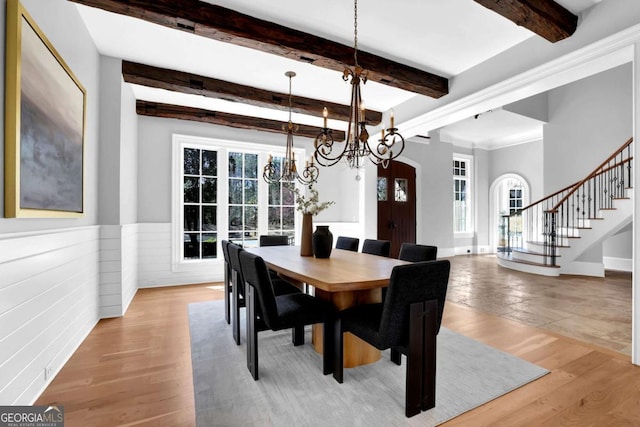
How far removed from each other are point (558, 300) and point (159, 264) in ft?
18.6

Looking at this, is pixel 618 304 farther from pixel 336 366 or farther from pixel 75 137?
pixel 75 137

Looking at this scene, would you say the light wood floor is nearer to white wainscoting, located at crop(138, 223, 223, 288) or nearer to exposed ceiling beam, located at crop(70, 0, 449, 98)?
white wainscoting, located at crop(138, 223, 223, 288)

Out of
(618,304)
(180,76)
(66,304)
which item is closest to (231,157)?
(180,76)

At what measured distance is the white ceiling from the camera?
260 centimetres

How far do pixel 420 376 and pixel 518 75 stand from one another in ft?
9.58

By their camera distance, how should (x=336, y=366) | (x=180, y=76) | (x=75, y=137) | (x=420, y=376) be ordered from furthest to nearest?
1. (x=180, y=76)
2. (x=75, y=137)
3. (x=336, y=366)
4. (x=420, y=376)

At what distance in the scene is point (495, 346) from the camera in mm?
2697

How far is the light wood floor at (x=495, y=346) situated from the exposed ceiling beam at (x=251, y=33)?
2646 mm

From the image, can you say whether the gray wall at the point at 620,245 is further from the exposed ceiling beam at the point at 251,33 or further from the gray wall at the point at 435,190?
the exposed ceiling beam at the point at 251,33

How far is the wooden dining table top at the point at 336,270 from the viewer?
74.4 inches

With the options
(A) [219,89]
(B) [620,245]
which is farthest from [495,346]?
(B) [620,245]

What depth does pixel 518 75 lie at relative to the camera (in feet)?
9.98

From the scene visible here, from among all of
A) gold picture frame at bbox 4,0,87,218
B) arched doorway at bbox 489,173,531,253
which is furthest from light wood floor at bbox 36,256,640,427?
arched doorway at bbox 489,173,531,253

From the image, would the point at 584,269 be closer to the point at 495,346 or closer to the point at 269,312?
the point at 495,346
